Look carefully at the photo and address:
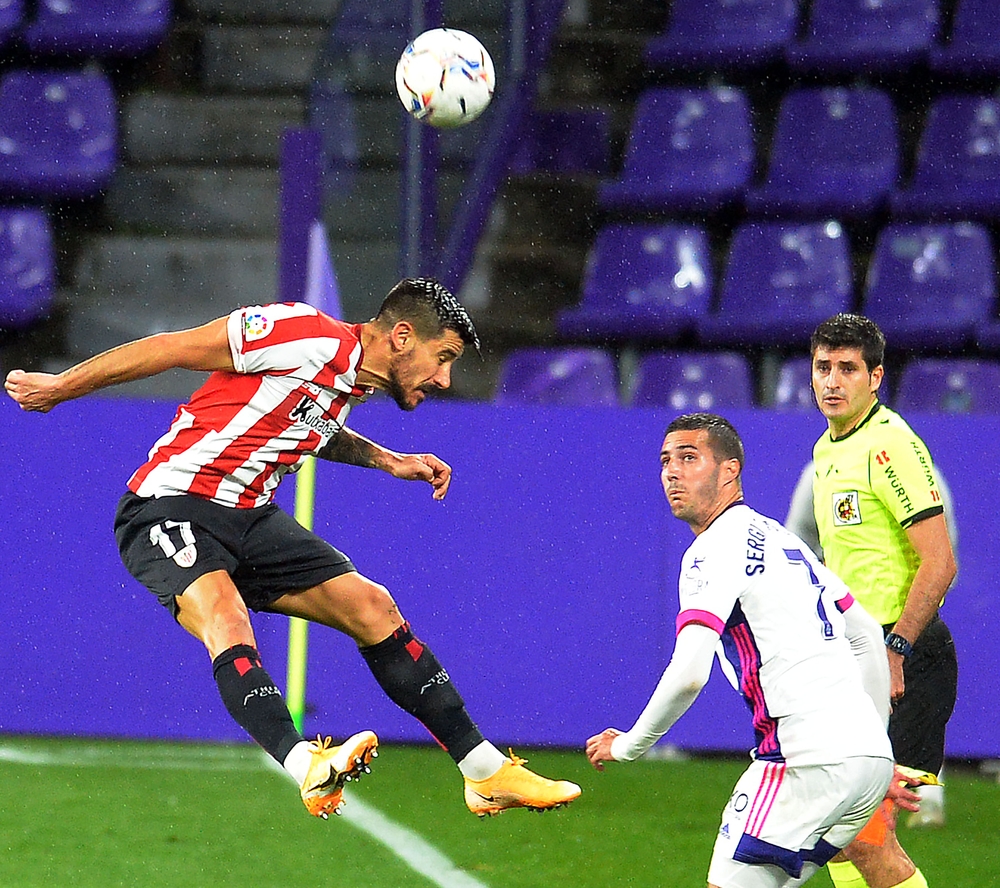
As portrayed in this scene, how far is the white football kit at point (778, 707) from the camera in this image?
3859mm

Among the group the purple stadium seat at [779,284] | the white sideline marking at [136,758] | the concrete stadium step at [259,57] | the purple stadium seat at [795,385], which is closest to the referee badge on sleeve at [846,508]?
the white sideline marking at [136,758]

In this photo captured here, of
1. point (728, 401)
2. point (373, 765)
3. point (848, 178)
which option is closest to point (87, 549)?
point (373, 765)

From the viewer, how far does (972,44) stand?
10391 mm

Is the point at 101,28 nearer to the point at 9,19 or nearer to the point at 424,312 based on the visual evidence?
the point at 9,19

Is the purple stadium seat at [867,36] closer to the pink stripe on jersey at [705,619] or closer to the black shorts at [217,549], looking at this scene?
the black shorts at [217,549]

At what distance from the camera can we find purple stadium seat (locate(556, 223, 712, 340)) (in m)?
9.56

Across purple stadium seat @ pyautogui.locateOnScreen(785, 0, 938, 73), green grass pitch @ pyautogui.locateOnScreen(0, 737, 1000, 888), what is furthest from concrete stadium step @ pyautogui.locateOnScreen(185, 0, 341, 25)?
green grass pitch @ pyautogui.locateOnScreen(0, 737, 1000, 888)

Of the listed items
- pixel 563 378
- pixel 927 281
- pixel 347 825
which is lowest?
pixel 347 825

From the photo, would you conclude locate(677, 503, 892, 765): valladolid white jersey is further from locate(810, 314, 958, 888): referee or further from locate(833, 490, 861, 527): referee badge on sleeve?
locate(833, 490, 861, 527): referee badge on sleeve

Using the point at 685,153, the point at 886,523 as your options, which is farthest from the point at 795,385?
the point at 886,523

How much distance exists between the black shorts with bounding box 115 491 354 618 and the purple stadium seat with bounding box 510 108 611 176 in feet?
19.0

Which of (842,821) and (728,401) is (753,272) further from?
(842,821)

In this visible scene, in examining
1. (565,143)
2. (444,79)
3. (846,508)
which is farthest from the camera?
(565,143)

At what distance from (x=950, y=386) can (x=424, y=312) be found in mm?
4743
